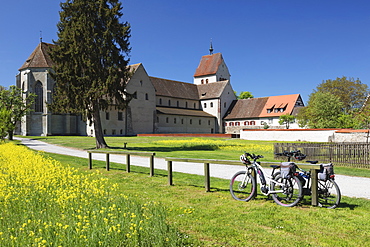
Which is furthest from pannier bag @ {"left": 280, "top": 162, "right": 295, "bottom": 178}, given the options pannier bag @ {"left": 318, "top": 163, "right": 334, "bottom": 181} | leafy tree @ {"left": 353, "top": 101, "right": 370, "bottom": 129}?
leafy tree @ {"left": 353, "top": 101, "right": 370, "bottom": 129}

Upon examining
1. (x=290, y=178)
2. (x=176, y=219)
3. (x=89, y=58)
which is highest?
(x=89, y=58)

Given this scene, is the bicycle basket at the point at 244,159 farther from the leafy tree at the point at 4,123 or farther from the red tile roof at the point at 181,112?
the red tile roof at the point at 181,112

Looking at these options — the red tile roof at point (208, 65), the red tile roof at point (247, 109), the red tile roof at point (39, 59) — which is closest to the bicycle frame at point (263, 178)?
the red tile roof at point (39, 59)

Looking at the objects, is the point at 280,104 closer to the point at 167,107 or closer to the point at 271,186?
the point at 167,107

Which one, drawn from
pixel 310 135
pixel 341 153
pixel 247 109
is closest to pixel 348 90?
pixel 247 109

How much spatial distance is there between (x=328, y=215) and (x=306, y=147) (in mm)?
13349

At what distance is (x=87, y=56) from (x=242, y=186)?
2456 centimetres

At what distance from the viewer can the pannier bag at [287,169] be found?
24.4 feet

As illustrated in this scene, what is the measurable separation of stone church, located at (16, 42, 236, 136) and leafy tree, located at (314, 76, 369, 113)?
25942mm

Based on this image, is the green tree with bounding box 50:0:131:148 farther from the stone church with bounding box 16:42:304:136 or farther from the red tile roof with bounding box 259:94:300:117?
the red tile roof with bounding box 259:94:300:117

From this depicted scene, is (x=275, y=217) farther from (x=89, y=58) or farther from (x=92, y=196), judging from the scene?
(x=89, y=58)

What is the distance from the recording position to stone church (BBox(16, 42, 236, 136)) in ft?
203

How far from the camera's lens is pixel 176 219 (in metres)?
6.69

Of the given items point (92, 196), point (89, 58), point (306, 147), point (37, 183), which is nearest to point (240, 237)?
point (92, 196)
